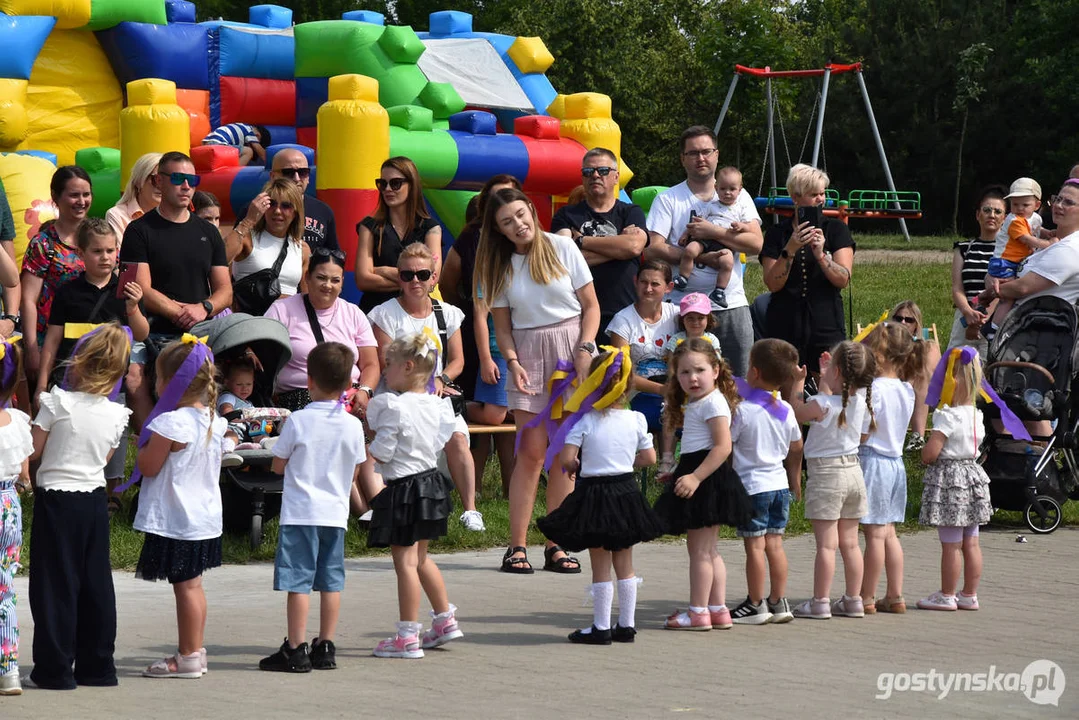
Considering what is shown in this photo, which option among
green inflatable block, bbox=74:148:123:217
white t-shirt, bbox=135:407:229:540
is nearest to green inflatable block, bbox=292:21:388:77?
green inflatable block, bbox=74:148:123:217

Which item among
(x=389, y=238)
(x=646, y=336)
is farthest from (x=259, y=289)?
(x=646, y=336)

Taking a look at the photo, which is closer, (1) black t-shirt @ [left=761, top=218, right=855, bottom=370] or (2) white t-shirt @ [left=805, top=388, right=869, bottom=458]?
(2) white t-shirt @ [left=805, top=388, right=869, bottom=458]

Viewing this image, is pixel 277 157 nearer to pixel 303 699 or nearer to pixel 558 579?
pixel 558 579

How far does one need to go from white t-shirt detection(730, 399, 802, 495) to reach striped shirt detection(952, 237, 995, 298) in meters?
4.48

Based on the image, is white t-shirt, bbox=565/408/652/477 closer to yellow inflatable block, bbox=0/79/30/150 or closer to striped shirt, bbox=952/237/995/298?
striped shirt, bbox=952/237/995/298

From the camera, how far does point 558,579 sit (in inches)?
319

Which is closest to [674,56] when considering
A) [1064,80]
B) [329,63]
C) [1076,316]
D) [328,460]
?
[1064,80]

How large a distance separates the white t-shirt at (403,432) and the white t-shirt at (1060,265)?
4846mm

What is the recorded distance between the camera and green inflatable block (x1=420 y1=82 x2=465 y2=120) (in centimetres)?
1444

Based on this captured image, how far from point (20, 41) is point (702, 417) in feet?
30.1

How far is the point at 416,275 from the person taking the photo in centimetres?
830

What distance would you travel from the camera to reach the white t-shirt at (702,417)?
6918 millimetres

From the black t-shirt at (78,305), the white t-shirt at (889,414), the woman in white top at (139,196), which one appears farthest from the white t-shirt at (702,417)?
the woman in white top at (139,196)

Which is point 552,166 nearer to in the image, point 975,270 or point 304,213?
point 975,270
